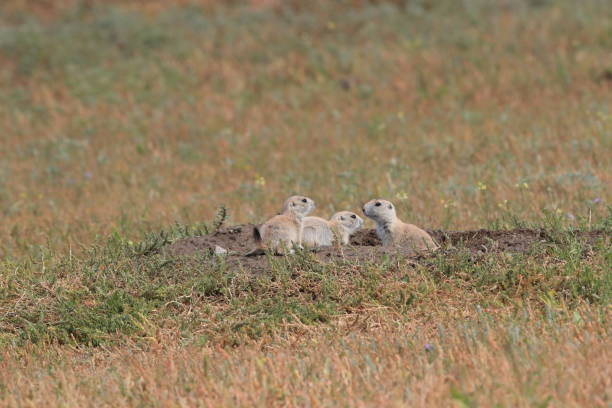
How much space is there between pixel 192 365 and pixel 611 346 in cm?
266

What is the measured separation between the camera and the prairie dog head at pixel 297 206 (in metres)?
9.09

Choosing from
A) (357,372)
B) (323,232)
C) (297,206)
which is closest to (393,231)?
(323,232)

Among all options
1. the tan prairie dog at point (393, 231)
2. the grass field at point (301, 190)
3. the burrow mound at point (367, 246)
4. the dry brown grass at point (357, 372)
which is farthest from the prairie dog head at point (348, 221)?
the dry brown grass at point (357, 372)

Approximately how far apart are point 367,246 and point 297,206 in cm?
96

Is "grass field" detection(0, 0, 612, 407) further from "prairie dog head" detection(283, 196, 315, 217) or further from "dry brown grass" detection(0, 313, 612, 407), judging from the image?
"prairie dog head" detection(283, 196, 315, 217)

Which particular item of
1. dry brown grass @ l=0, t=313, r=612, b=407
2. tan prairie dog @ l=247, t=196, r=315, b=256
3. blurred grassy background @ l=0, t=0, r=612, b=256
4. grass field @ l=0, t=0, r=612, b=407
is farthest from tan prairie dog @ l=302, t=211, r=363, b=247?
dry brown grass @ l=0, t=313, r=612, b=407

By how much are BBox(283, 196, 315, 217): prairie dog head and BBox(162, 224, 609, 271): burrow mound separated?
0.47 meters

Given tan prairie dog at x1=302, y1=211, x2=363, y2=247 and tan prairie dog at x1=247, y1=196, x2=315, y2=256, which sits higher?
tan prairie dog at x1=247, y1=196, x2=315, y2=256

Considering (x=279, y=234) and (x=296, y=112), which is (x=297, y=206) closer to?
(x=279, y=234)

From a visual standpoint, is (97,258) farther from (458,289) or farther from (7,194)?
(7,194)

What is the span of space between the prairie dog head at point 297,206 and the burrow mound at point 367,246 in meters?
0.47

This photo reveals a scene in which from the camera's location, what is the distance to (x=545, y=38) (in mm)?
21250

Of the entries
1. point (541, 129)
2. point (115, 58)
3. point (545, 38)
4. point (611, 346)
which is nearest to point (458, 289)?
point (611, 346)

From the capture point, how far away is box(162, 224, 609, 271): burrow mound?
313 inches
